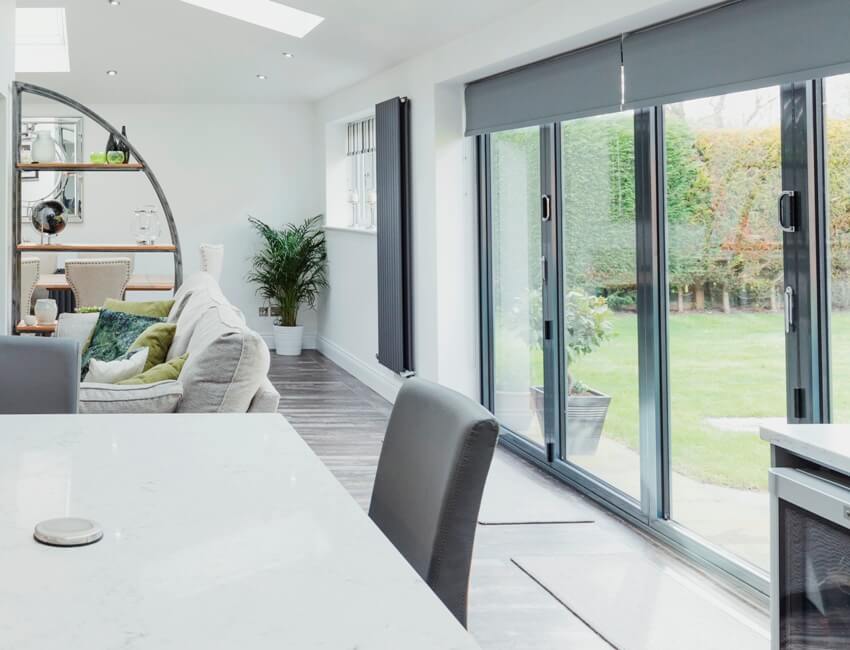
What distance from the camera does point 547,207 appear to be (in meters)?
5.09

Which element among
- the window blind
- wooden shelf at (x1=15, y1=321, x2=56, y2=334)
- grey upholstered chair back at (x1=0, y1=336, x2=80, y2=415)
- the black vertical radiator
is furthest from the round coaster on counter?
the window blind

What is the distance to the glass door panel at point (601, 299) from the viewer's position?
4352 mm

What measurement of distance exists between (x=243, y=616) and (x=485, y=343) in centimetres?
498

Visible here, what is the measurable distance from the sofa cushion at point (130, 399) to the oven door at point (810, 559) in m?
1.90

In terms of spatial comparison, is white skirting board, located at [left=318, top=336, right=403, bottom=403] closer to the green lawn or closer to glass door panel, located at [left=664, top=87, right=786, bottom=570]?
the green lawn

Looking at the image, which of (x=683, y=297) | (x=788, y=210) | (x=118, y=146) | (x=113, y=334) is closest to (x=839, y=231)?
(x=788, y=210)

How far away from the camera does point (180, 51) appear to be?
775cm

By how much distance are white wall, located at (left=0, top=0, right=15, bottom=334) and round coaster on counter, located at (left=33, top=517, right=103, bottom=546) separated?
4.33 metres

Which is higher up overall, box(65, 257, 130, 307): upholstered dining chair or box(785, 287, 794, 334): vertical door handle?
box(65, 257, 130, 307): upholstered dining chair

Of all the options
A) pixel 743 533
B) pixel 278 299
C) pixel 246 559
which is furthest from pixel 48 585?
pixel 278 299

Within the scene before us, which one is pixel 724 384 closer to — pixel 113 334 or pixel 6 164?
pixel 113 334

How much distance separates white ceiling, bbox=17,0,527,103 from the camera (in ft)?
18.4

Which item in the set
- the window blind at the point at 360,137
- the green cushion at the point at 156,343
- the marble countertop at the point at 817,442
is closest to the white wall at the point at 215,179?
the window blind at the point at 360,137

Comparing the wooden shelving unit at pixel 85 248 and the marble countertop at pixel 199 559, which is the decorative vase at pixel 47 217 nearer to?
the wooden shelving unit at pixel 85 248
